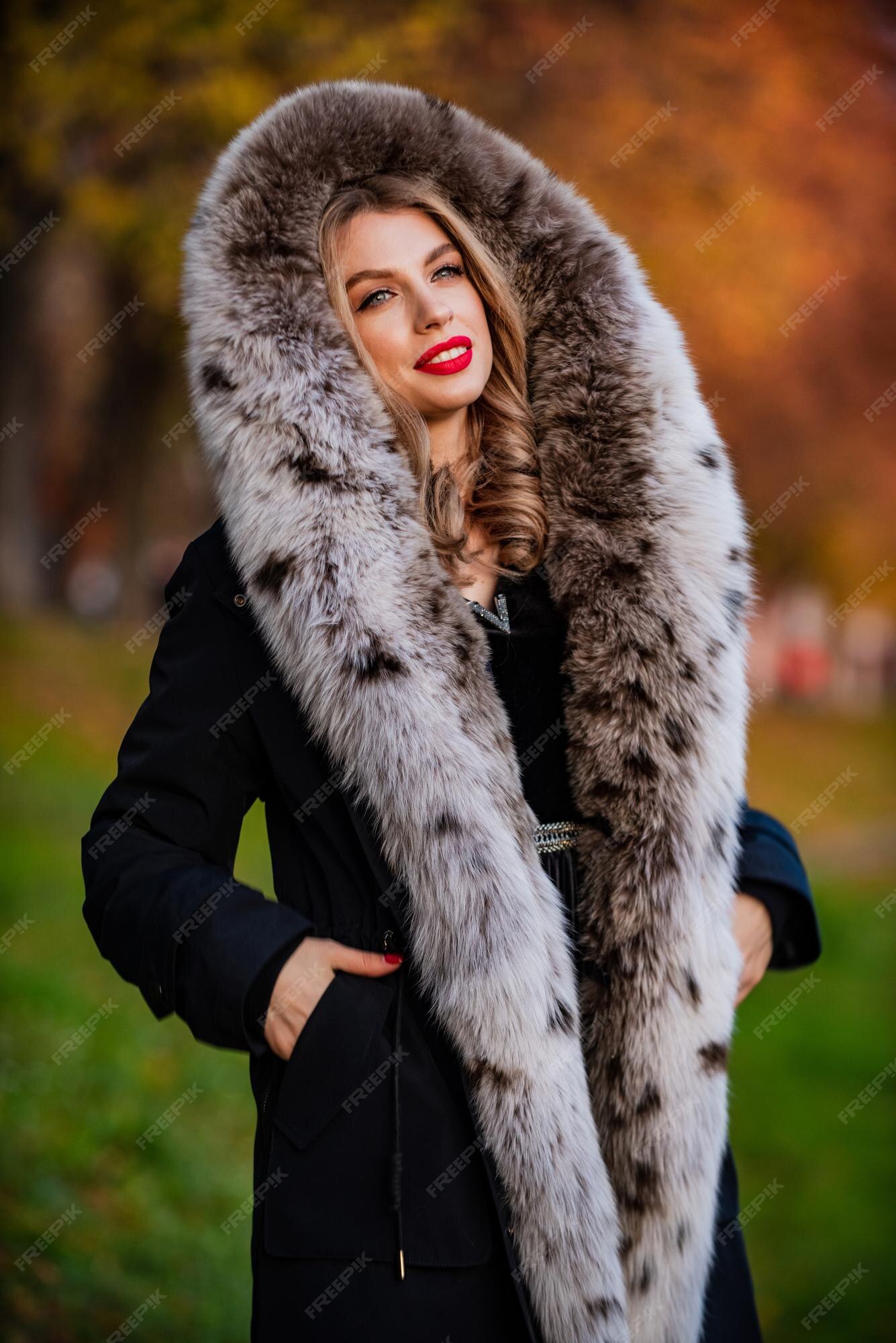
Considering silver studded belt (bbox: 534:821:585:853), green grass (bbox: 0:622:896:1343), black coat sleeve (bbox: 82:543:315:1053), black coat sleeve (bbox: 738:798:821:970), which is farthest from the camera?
green grass (bbox: 0:622:896:1343)

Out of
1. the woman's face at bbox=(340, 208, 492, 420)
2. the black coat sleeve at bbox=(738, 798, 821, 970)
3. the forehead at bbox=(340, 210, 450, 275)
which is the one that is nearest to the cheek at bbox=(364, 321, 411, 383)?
the woman's face at bbox=(340, 208, 492, 420)

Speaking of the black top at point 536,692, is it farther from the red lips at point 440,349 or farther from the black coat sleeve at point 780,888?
the red lips at point 440,349

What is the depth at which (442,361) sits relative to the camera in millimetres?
2055

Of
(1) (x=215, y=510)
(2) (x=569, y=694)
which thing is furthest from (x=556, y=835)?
(1) (x=215, y=510)

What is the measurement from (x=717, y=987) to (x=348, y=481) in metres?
1.02

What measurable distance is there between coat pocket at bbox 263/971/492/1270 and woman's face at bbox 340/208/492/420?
1.05 meters

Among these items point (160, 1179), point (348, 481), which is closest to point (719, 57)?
point (348, 481)

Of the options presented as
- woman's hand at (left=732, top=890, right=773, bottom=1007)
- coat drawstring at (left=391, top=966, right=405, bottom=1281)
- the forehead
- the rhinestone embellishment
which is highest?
the forehead

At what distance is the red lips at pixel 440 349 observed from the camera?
205 centimetres

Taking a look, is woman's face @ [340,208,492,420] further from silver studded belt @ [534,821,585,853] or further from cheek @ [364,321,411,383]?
silver studded belt @ [534,821,585,853]

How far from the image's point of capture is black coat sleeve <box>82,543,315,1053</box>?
162cm

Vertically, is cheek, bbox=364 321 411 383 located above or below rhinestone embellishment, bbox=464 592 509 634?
above

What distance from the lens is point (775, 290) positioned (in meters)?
6.27

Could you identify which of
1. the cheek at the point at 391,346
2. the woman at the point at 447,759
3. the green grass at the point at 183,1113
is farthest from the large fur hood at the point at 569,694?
the green grass at the point at 183,1113
